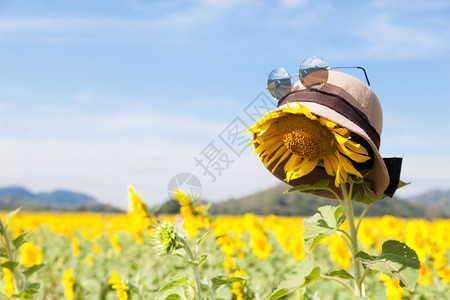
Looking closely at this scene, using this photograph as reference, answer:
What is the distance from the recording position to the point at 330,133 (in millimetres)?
1774

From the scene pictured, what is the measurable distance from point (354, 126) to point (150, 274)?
14.9 ft

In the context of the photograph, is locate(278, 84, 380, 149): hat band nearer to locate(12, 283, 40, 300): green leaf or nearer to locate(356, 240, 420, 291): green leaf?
locate(356, 240, 420, 291): green leaf

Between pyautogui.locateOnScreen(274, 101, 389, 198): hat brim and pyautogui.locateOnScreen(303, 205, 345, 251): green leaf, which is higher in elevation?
pyautogui.locateOnScreen(274, 101, 389, 198): hat brim

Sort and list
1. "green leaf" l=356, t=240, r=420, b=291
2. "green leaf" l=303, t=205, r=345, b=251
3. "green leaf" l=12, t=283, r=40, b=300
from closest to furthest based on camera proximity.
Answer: "green leaf" l=356, t=240, r=420, b=291
"green leaf" l=303, t=205, r=345, b=251
"green leaf" l=12, t=283, r=40, b=300

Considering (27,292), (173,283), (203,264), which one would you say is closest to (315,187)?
(173,283)

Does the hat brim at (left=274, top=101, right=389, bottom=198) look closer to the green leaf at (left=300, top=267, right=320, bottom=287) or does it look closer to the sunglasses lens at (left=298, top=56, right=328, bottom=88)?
the sunglasses lens at (left=298, top=56, right=328, bottom=88)

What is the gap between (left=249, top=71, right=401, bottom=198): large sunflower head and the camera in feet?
5.74

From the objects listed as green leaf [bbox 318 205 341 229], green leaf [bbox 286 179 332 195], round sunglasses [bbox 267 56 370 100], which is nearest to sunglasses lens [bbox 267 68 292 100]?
round sunglasses [bbox 267 56 370 100]

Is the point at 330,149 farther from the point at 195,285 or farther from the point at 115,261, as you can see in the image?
the point at 115,261

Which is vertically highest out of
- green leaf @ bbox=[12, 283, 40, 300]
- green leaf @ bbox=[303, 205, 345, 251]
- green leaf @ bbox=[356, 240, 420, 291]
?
green leaf @ bbox=[12, 283, 40, 300]

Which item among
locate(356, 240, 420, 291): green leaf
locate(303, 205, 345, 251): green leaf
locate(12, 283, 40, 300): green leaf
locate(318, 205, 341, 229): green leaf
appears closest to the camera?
locate(356, 240, 420, 291): green leaf

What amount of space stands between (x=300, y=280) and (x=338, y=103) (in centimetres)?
73

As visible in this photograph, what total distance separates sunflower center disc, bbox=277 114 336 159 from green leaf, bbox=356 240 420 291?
436 millimetres

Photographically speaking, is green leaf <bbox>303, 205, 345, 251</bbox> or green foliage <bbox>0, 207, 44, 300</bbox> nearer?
green leaf <bbox>303, 205, 345, 251</bbox>
